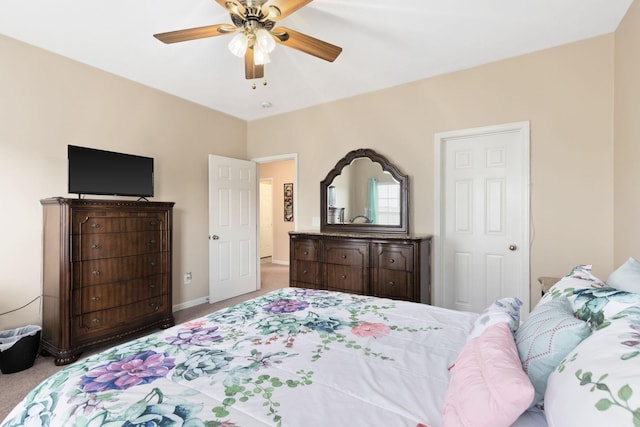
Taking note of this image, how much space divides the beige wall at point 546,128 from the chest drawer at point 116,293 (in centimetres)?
287

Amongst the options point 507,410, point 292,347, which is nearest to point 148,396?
point 292,347

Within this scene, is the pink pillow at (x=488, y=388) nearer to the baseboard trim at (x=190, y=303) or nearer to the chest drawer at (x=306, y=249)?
the chest drawer at (x=306, y=249)

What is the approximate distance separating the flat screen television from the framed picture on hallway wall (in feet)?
13.0

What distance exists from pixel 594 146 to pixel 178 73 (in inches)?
158

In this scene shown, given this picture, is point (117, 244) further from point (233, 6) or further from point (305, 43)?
point (305, 43)

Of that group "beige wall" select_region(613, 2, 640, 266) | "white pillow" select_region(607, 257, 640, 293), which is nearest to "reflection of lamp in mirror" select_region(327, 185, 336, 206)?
"beige wall" select_region(613, 2, 640, 266)

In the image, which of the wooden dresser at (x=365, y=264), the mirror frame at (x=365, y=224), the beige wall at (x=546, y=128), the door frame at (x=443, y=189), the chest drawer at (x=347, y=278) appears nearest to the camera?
the beige wall at (x=546, y=128)

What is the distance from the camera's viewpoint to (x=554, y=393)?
2.44ft

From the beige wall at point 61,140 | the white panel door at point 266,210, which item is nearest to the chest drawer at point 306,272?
the beige wall at point 61,140

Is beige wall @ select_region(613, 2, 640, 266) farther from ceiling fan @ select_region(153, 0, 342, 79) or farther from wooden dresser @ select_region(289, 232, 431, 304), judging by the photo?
Answer: ceiling fan @ select_region(153, 0, 342, 79)

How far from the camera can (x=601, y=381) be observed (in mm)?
639

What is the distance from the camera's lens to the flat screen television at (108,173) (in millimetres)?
2814

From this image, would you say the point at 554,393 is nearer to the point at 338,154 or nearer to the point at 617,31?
the point at 617,31

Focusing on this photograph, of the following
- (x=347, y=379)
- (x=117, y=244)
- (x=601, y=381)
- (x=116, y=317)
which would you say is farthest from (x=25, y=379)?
(x=601, y=381)
